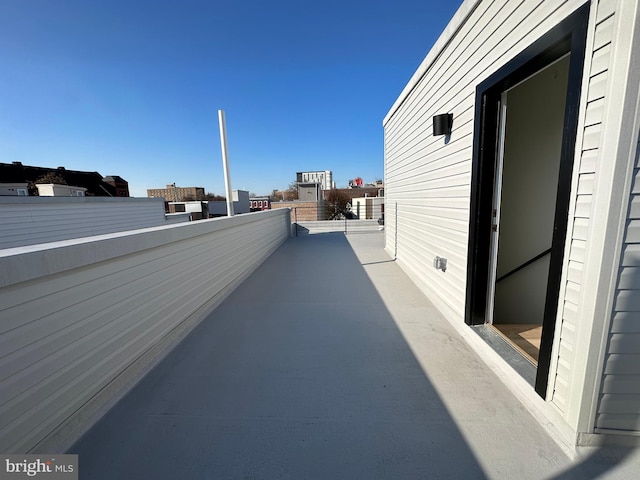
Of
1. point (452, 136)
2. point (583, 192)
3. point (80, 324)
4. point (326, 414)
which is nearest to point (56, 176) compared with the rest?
point (80, 324)

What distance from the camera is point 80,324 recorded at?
1605 millimetres

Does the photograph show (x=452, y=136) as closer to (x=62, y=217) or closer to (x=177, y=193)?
(x=62, y=217)

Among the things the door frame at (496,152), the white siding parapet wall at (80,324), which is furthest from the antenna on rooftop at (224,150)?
the door frame at (496,152)

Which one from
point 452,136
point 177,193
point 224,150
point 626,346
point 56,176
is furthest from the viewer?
point 177,193

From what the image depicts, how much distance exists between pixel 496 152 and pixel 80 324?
3266 millimetres

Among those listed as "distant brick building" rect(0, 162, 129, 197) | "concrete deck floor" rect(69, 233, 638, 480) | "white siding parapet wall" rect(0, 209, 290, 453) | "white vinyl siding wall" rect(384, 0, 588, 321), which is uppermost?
"distant brick building" rect(0, 162, 129, 197)

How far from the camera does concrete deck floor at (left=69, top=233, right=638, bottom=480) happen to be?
1286mm

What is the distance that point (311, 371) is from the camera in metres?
2.02

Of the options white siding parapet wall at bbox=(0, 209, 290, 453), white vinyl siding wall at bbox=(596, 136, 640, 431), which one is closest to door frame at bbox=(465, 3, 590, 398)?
white vinyl siding wall at bbox=(596, 136, 640, 431)

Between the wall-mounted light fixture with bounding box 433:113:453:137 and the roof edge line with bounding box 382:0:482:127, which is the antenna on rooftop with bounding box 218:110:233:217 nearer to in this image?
the roof edge line with bounding box 382:0:482:127

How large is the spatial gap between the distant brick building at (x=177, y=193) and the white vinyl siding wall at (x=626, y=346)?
40100mm

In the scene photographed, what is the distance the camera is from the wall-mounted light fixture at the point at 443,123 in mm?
2797

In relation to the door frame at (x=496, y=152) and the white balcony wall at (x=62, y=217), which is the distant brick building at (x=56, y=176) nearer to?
the white balcony wall at (x=62, y=217)

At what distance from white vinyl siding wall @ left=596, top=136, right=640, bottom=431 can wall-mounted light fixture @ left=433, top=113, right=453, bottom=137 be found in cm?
189
